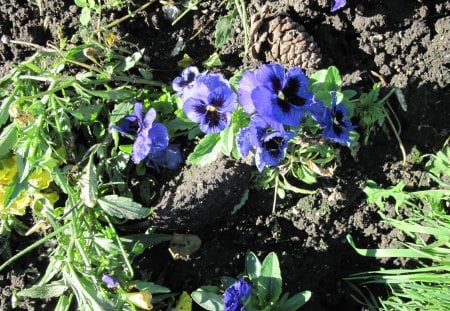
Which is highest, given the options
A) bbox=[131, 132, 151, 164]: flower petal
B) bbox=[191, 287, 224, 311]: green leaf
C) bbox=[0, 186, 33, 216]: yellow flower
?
bbox=[131, 132, 151, 164]: flower petal

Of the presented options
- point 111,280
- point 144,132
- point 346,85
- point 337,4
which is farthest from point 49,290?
point 337,4

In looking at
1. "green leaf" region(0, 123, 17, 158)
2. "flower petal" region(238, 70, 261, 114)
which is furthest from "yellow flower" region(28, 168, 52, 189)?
"flower petal" region(238, 70, 261, 114)

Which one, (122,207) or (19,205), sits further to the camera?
(19,205)

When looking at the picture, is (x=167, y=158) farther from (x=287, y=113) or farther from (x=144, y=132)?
(x=287, y=113)

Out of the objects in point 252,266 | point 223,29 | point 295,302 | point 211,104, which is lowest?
point 295,302

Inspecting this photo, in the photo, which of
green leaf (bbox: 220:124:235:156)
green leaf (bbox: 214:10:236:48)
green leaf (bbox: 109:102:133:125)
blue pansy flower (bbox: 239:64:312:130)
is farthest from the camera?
green leaf (bbox: 214:10:236:48)

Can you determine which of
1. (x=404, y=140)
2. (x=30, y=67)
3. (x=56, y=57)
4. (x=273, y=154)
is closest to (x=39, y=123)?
(x=30, y=67)

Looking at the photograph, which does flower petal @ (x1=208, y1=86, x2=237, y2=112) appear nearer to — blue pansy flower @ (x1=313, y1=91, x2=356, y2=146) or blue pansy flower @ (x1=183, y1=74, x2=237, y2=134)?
blue pansy flower @ (x1=183, y1=74, x2=237, y2=134)
